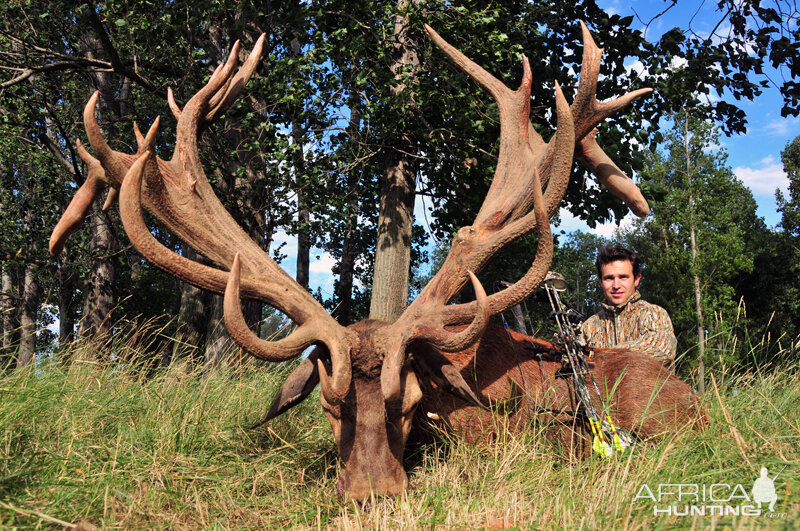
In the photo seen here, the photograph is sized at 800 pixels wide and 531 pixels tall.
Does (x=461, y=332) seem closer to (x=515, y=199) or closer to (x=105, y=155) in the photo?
(x=515, y=199)

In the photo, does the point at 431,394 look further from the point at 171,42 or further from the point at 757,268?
the point at 757,268

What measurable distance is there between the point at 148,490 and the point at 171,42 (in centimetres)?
558

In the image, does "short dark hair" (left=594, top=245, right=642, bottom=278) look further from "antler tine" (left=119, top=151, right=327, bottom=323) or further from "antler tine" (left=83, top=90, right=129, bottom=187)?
"antler tine" (left=83, top=90, right=129, bottom=187)

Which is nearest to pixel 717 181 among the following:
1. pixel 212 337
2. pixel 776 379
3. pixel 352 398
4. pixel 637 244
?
pixel 637 244

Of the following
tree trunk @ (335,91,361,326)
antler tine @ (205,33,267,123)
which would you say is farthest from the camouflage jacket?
antler tine @ (205,33,267,123)

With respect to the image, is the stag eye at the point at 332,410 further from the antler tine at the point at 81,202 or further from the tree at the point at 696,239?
the tree at the point at 696,239

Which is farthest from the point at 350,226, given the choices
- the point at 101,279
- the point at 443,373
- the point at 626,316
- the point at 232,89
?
the point at 443,373

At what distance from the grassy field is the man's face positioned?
96 cm

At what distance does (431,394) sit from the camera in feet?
11.2

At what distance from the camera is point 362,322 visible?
3482 mm

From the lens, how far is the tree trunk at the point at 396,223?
24.2 ft

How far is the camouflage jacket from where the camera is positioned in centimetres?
403

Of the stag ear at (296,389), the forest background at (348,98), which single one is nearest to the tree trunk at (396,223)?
the forest background at (348,98)

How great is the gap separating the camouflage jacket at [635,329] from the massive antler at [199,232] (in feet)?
6.15
